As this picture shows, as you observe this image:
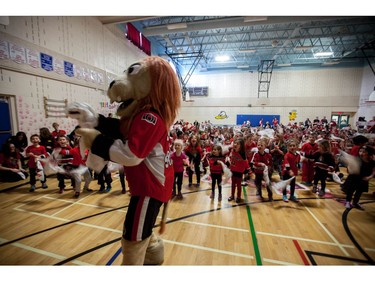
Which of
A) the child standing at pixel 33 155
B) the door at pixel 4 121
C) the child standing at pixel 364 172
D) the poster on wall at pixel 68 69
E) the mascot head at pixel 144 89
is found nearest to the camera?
the mascot head at pixel 144 89

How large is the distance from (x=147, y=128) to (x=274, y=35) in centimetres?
1497

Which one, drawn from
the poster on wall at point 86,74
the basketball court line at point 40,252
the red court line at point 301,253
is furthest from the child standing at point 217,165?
the poster on wall at point 86,74

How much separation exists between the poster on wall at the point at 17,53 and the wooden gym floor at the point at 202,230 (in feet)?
12.0

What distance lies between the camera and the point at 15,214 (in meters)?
3.35

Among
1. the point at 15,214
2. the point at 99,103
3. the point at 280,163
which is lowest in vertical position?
the point at 15,214

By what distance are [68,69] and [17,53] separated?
1.82m

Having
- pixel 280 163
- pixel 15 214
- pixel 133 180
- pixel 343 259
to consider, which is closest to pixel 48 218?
pixel 15 214

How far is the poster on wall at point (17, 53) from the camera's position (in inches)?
200

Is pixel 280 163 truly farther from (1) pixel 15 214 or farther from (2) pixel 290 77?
(2) pixel 290 77

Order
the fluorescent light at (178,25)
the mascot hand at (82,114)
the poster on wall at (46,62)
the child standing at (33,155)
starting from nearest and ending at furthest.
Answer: the mascot hand at (82,114) < the child standing at (33,155) < the poster on wall at (46,62) < the fluorescent light at (178,25)

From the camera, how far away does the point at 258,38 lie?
41.8ft

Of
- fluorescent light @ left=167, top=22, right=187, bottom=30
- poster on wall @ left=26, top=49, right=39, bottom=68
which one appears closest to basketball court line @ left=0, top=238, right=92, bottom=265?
poster on wall @ left=26, top=49, right=39, bottom=68

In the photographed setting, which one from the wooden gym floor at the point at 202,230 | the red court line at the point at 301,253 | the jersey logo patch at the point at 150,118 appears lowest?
the wooden gym floor at the point at 202,230

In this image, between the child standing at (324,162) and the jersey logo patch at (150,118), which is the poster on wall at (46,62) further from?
the child standing at (324,162)
